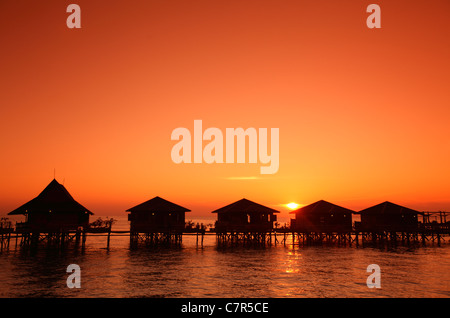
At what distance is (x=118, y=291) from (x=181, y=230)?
88.3 feet

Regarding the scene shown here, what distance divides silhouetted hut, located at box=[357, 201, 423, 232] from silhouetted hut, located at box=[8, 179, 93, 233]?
134 feet

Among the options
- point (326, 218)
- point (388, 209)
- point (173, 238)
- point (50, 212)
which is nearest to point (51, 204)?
point (50, 212)

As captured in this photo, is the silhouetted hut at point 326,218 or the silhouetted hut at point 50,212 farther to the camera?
the silhouetted hut at point 326,218

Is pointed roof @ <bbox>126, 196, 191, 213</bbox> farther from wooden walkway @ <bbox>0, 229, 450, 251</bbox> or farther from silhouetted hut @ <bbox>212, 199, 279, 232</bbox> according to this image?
silhouetted hut @ <bbox>212, 199, 279, 232</bbox>

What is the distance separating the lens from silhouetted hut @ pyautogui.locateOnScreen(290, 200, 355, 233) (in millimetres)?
54031

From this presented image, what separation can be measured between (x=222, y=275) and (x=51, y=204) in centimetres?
2623

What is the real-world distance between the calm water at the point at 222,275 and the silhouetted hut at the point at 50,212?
130 inches

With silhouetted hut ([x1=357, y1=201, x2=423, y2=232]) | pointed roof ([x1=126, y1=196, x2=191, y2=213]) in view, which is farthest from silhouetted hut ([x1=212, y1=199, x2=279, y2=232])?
silhouetted hut ([x1=357, y1=201, x2=423, y2=232])

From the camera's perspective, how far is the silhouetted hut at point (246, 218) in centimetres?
5034

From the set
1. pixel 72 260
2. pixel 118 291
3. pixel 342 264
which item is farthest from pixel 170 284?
pixel 342 264

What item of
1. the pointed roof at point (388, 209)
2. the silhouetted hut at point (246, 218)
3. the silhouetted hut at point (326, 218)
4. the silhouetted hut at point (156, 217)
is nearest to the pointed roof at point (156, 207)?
the silhouetted hut at point (156, 217)

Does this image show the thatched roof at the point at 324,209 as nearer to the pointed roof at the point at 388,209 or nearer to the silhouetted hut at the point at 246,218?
the pointed roof at the point at 388,209

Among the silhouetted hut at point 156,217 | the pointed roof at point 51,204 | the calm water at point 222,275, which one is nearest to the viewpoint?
the calm water at point 222,275
